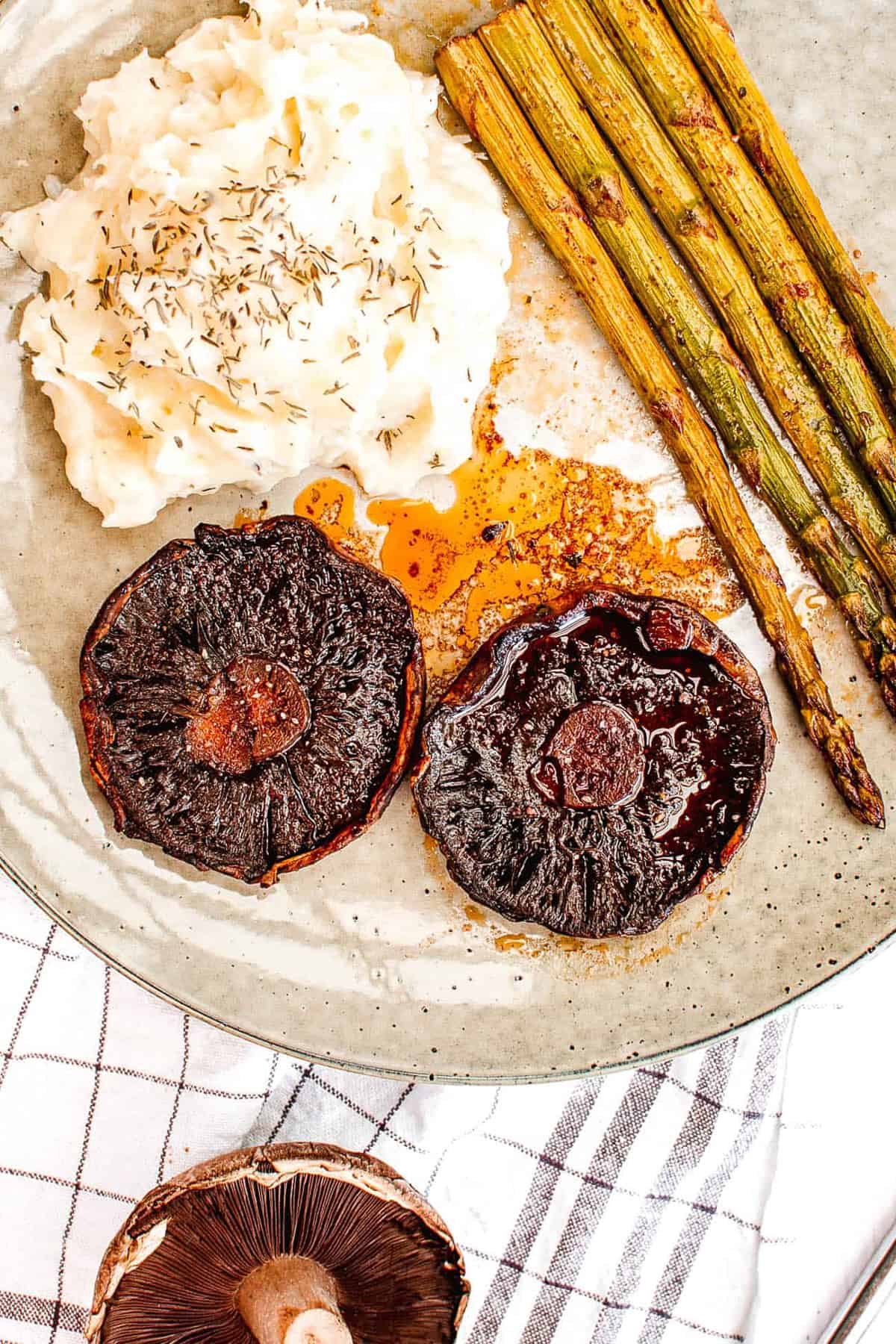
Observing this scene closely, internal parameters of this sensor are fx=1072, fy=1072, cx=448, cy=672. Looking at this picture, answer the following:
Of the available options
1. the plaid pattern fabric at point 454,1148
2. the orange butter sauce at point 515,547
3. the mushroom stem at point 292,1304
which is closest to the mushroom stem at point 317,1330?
the mushroom stem at point 292,1304

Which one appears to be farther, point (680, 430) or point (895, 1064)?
point (895, 1064)

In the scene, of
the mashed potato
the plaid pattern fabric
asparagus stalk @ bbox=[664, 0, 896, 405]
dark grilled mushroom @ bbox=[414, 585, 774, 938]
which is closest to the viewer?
the mashed potato

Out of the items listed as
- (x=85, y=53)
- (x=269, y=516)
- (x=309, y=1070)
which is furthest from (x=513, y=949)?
(x=85, y=53)

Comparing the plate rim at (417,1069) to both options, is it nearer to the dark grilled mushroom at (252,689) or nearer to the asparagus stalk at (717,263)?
the dark grilled mushroom at (252,689)

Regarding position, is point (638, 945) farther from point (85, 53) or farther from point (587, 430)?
point (85, 53)

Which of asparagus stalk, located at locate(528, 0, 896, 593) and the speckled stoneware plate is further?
the speckled stoneware plate

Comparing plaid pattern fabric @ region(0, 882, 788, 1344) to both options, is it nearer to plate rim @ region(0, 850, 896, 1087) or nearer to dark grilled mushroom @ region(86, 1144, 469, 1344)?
plate rim @ region(0, 850, 896, 1087)

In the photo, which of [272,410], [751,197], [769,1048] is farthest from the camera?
[769,1048]

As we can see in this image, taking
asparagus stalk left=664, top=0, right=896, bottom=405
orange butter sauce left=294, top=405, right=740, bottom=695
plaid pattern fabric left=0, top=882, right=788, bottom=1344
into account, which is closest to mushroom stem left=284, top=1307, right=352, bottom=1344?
plaid pattern fabric left=0, top=882, right=788, bottom=1344

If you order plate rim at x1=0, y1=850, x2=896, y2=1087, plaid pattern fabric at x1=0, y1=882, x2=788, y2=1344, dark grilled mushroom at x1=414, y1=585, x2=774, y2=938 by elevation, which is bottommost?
plaid pattern fabric at x1=0, y1=882, x2=788, y2=1344
